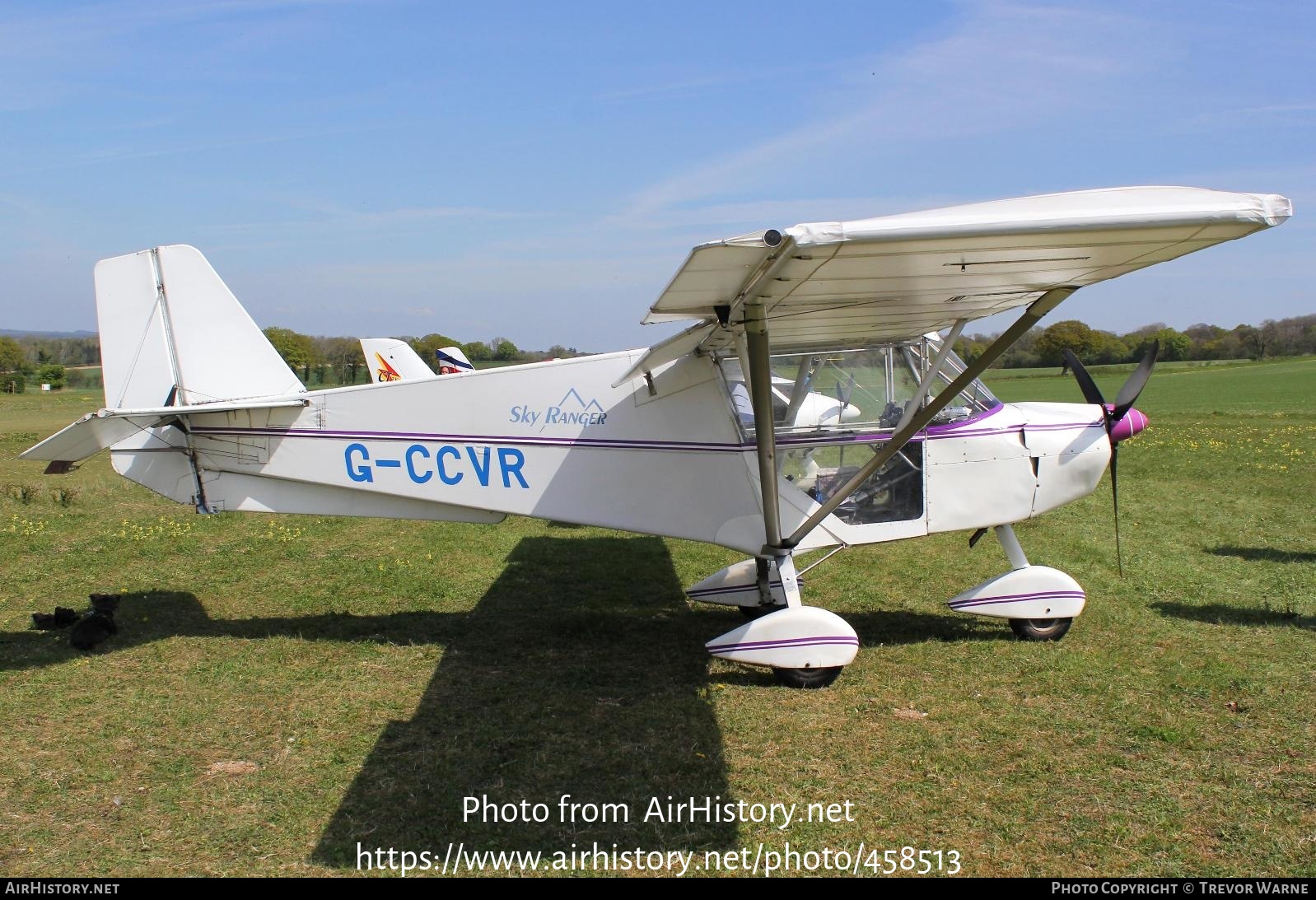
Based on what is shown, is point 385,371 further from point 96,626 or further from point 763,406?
point 763,406

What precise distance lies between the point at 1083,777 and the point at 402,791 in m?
3.20

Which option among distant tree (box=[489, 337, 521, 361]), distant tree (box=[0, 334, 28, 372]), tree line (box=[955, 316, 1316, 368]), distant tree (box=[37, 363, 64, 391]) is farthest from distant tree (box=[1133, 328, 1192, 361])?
distant tree (box=[0, 334, 28, 372])

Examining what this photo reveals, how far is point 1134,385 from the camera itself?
6.83 metres

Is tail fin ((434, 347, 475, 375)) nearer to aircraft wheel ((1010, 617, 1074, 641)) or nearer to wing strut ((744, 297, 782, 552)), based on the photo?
wing strut ((744, 297, 782, 552))

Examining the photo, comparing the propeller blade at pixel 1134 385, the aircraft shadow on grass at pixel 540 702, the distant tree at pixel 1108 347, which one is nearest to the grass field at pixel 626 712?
the aircraft shadow on grass at pixel 540 702

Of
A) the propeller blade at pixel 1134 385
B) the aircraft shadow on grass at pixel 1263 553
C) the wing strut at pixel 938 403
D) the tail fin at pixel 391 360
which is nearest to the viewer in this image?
the wing strut at pixel 938 403

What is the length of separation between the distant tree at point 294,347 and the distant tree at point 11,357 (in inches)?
808

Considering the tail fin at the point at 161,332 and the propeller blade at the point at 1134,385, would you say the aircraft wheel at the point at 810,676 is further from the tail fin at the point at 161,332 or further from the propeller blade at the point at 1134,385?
the tail fin at the point at 161,332

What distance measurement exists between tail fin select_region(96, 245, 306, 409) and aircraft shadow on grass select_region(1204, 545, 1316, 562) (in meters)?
9.19

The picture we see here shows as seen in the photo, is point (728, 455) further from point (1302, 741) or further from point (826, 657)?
point (1302, 741)

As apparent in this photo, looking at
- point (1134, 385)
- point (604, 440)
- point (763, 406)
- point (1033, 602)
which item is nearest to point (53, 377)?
point (604, 440)

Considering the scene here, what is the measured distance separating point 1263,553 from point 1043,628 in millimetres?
4156

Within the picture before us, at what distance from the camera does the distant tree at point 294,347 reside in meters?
67.6

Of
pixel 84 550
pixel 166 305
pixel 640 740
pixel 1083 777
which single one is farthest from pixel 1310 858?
pixel 84 550
